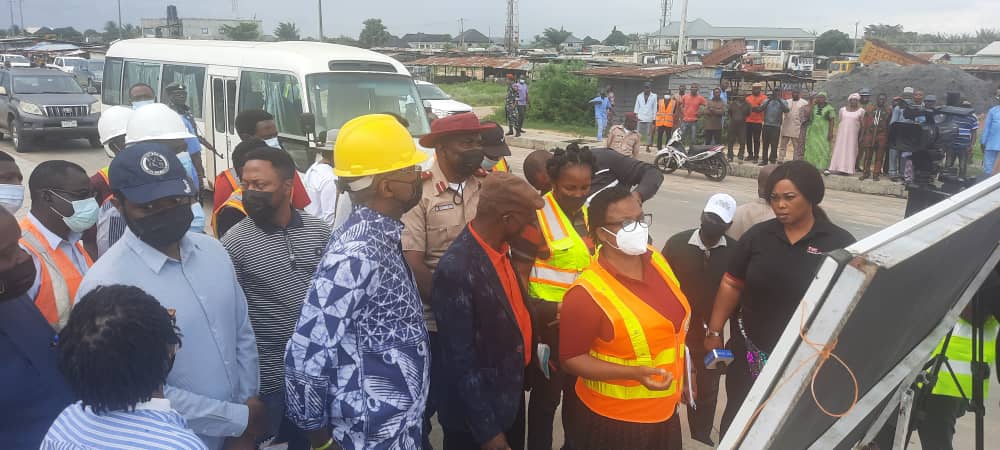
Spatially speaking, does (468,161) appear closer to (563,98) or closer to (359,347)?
(359,347)

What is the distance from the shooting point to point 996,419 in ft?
13.6

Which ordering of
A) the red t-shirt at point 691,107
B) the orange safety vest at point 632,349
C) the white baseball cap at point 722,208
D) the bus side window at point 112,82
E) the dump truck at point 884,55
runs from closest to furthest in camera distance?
the orange safety vest at point 632,349
the white baseball cap at point 722,208
the bus side window at point 112,82
the red t-shirt at point 691,107
the dump truck at point 884,55

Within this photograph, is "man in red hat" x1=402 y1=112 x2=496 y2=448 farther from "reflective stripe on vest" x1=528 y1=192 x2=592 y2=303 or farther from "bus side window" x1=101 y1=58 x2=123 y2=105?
"bus side window" x1=101 y1=58 x2=123 y2=105

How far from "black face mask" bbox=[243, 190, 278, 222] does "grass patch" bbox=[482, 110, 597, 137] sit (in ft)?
57.2

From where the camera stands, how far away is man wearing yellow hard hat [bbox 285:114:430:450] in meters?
2.08

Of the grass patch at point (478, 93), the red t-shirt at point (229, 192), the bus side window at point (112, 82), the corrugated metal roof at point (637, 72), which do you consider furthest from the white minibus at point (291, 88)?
the grass patch at point (478, 93)

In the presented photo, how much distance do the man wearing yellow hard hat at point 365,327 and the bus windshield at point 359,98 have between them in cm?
611

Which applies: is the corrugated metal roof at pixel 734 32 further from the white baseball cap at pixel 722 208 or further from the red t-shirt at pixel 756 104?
the white baseball cap at pixel 722 208

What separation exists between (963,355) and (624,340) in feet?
5.57

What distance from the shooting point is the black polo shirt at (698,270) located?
3.56 meters

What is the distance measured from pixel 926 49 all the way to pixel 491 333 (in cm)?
8590

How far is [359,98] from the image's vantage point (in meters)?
8.74

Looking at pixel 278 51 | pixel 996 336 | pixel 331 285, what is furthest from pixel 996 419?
pixel 278 51

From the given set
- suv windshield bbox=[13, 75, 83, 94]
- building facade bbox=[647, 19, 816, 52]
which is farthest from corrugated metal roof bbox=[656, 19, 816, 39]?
suv windshield bbox=[13, 75, 83, 94]
